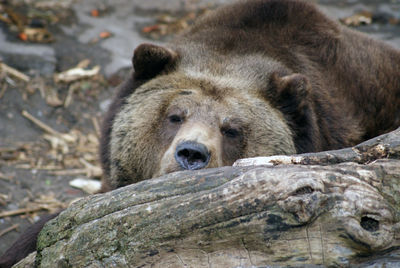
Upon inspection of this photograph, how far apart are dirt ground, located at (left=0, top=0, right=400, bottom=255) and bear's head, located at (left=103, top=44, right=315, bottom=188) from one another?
1667 mm

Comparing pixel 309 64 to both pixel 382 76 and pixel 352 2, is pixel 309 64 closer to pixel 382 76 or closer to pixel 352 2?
pixel 382 76

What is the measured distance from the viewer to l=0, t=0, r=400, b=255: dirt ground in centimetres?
641

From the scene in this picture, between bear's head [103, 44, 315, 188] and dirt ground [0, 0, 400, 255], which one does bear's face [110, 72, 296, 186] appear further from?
dirt ground [0, 0, 400, 255]

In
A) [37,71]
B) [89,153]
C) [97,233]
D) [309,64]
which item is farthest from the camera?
[37,71]

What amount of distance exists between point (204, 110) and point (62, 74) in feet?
13.7

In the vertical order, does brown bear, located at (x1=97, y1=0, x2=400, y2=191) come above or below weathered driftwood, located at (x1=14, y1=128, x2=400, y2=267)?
below

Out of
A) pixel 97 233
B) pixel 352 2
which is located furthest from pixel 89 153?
pixel 352 2

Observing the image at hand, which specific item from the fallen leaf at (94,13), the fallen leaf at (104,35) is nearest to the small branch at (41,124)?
the fallen leaf at (104,35)

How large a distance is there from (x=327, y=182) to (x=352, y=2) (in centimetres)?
867

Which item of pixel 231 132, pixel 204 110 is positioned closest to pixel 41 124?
pixel 204 110

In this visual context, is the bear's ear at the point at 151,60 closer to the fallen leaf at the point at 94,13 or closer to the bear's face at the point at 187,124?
the bear's face at the point at 187,124

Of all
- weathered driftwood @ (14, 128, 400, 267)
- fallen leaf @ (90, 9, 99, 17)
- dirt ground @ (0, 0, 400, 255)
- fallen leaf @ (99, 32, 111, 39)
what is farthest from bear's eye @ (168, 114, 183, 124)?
fallen leaf @ (90, 9, 99, 17)

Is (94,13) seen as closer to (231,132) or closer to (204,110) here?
(204,110)

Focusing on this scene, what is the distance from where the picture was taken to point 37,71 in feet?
26.3
